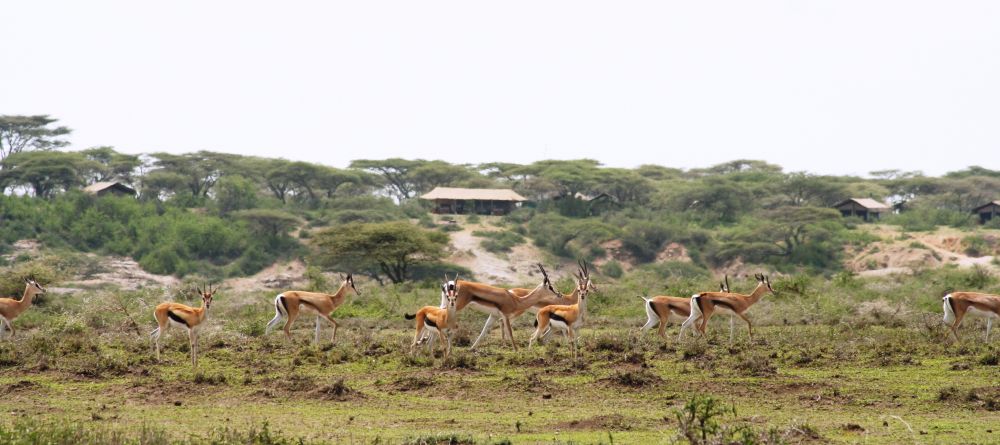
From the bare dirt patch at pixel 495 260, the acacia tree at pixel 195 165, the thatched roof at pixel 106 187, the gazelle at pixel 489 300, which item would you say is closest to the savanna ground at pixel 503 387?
the gazelle at pixel 489 300

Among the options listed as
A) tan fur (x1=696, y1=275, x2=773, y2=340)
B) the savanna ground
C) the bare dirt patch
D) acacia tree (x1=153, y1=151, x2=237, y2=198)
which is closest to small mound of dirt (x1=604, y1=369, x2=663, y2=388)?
the savanna ground

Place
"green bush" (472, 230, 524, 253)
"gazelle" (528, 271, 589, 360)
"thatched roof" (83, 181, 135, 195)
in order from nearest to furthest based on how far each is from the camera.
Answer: "gazelle" (528, 271, 589, 360), "green bush" (472, 230, 524, 253), "thatched roof" (83, 181, 135, 195)

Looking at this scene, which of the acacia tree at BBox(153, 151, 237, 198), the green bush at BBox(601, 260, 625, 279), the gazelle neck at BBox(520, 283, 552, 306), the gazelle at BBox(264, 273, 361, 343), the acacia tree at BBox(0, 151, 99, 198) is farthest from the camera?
the acacia tree at BBox(153, 151, 237, 198)

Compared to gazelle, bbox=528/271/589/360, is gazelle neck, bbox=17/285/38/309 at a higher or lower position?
lower

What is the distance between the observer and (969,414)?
9.82 m

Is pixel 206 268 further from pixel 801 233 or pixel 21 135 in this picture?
pixel 801 233

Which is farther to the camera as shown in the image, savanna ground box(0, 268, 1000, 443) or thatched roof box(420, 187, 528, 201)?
thatched roof box(420, 187, 528, 201)

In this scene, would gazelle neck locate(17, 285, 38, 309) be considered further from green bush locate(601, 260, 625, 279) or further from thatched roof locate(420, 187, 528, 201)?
thatched roof locate(420, 187, 528, 201)

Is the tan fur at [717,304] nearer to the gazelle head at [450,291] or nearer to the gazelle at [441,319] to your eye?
the gazelle head at [450,291]

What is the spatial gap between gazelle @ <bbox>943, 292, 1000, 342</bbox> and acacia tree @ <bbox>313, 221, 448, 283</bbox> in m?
24.8

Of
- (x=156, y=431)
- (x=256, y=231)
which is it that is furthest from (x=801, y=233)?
(x=156, y=431)

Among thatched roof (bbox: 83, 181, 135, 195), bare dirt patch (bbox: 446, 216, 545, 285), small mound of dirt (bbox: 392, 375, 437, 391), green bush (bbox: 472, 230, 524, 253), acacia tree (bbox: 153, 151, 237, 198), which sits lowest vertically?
bare dirt patch (bbox: 446, 216, 545, 285)

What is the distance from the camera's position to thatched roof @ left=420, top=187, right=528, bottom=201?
5794 cm

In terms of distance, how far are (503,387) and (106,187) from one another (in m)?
48.3
